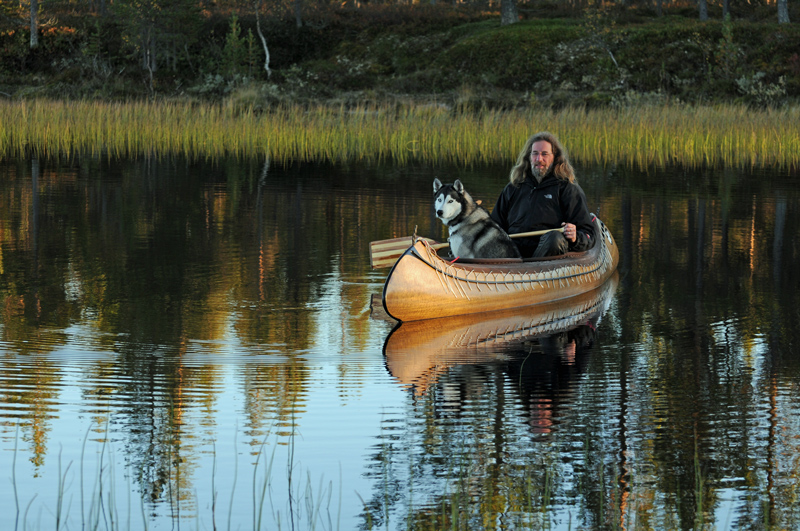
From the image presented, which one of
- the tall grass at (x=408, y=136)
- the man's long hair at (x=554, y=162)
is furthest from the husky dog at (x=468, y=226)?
the tall grass at (x=408, y=136)

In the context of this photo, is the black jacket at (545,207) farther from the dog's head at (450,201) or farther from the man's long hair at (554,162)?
the dog's head at (450,201)

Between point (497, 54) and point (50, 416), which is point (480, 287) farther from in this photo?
point (497, 54)

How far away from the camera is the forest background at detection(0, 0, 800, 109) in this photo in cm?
4312

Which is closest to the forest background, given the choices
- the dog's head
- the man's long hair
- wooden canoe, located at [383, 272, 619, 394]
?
the man's long hair

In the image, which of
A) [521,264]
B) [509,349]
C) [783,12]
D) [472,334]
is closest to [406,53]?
[783,12]

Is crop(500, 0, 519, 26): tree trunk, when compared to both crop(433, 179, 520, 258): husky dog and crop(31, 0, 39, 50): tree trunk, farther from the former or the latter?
crop(433, 179, 520, 258): husky dog

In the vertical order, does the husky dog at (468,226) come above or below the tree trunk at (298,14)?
below

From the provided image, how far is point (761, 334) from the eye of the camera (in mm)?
9344

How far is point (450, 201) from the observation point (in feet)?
32.4

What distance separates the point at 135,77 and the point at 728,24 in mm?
25790

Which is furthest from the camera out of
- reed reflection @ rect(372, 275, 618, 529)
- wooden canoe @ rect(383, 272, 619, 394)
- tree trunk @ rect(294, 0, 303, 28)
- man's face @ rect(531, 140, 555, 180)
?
tree trunk @ rect(294, 0, 303, 28)

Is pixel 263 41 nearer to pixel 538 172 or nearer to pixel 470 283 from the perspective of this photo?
pixel 538 172

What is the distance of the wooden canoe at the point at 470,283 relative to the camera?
9227mm

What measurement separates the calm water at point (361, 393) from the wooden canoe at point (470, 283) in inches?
7.3
